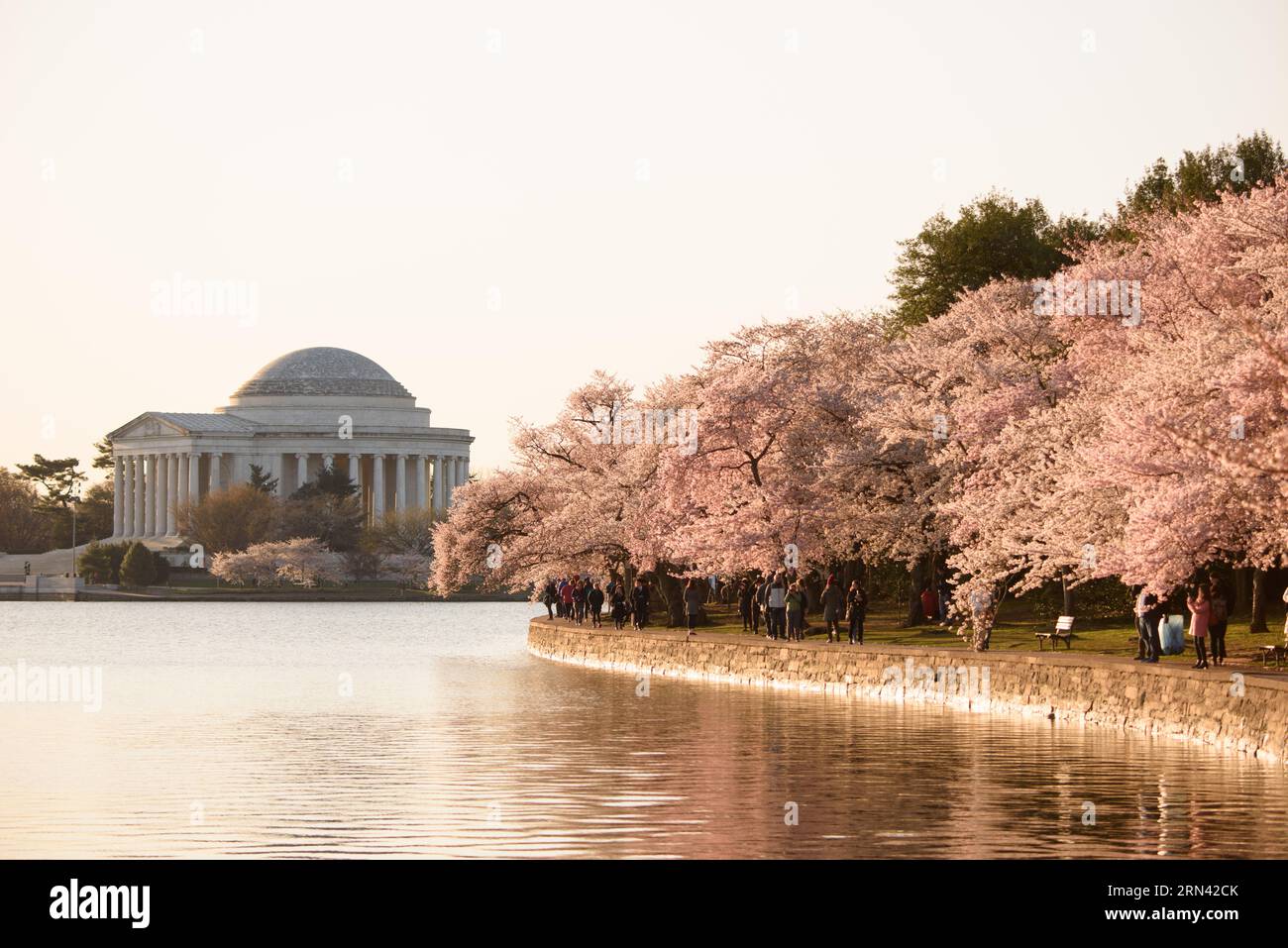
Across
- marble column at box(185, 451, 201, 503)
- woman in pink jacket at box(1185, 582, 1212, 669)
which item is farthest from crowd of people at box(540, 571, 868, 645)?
marble column at box(185, 451, 201, 503)

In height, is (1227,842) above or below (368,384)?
below

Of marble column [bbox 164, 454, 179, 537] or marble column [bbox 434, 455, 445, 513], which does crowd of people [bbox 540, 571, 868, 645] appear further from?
marble column [bbox 164, 454, 179, 537]

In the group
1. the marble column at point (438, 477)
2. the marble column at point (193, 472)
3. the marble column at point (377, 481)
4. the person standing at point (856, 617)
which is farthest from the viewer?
the marble column at point (377, 481)

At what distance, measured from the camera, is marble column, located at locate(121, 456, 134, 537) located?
18950 cm

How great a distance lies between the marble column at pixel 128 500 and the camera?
190 m

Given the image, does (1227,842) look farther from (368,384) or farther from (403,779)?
(368,384)

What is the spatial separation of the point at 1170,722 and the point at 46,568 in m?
138

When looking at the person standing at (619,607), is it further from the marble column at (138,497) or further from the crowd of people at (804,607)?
the marble column at (138,497)

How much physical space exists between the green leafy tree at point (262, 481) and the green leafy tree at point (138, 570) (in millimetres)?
20863

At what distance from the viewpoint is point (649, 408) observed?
64625 mm

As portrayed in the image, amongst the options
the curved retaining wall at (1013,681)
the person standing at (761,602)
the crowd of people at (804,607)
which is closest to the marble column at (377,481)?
the crowd of people at (804,607)

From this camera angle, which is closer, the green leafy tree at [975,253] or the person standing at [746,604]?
the person standing at [746,604]

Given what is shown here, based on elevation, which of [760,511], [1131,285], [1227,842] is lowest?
[1227,842]
